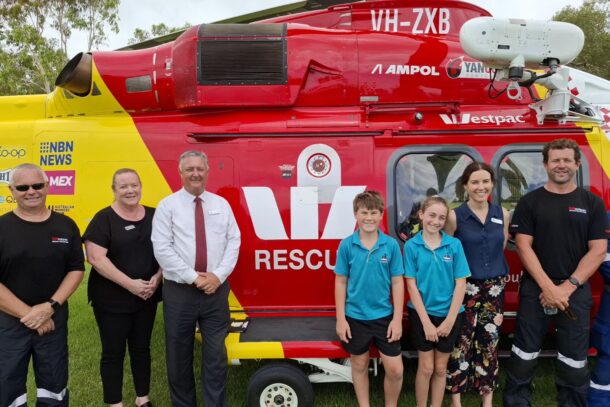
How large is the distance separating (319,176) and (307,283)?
89 centimetres

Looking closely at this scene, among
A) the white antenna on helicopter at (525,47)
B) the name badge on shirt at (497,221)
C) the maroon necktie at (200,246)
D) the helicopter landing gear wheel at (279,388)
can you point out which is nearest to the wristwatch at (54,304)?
the maroon necktie at (200,246)

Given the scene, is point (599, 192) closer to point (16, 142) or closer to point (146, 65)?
point (146, 65)

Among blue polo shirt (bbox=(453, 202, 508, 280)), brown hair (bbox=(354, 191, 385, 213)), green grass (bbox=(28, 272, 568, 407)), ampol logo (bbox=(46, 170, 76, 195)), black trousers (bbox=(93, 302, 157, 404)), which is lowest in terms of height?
green grass (bbox=(28, 272, 568, 407))

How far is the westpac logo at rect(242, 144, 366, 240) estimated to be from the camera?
360cm

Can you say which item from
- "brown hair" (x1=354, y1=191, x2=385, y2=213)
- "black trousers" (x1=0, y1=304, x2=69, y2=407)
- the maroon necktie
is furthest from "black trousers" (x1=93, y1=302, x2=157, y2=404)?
"brown hair" (x1=354, y1=191, x2=385, y2=213)

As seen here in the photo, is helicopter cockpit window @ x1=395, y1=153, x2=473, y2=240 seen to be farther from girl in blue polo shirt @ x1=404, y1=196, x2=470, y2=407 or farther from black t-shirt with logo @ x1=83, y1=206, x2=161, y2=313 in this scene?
black t-shirt with logo @ x1=83, y1=206, x2=161, y2=313

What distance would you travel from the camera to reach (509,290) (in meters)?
3.66

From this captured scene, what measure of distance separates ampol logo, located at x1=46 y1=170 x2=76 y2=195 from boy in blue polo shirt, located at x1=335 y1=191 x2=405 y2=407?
2.46 meters

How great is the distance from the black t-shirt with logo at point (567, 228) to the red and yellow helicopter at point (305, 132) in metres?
0.51

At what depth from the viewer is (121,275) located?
315cm

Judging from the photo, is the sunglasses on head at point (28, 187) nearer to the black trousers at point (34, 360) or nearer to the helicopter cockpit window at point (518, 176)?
the black trousers at point (34, 360)

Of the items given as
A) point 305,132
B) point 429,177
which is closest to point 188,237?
point 305,132

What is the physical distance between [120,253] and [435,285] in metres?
2.27

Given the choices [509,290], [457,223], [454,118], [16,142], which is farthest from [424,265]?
[16,142]
